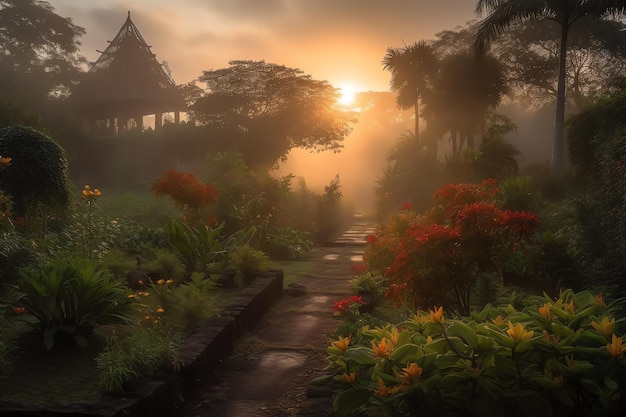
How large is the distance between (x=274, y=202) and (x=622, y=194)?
812cm

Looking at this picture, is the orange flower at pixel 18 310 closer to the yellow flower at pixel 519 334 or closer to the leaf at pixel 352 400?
the leaf at pixel 352 400

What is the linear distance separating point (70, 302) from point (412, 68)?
26.0m

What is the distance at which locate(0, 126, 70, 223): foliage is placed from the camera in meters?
8.50

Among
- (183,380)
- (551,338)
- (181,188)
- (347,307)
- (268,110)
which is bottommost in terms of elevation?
(183,380)

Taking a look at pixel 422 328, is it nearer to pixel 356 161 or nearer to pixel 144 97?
pixel 144 97

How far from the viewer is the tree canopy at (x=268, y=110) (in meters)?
26.7

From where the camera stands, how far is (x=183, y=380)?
4367mm

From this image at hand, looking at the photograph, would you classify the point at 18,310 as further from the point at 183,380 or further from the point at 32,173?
the point at 32,173

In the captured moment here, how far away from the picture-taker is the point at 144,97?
28.7 m

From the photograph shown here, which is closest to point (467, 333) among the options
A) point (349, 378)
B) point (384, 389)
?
point (384, 389)

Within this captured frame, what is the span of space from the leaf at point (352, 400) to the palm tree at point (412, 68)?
26.6m

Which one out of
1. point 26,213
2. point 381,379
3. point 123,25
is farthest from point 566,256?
point 123,25

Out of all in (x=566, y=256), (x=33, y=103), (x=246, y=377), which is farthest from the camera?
(x=33, y=103)

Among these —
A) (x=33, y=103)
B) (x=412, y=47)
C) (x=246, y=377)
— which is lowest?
(x=246, y=377)
